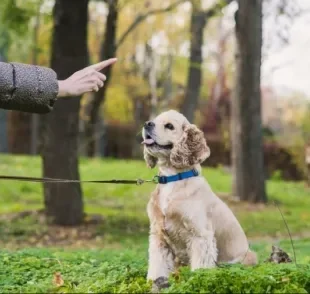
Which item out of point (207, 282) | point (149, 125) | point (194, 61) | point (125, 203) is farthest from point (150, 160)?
point (194, 61)

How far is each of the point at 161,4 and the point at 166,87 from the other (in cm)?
1539

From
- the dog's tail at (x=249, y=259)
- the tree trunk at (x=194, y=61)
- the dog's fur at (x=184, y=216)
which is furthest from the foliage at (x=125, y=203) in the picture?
the dog's fur at (x=184, y=216)

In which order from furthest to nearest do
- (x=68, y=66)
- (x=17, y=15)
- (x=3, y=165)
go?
(x=3, y=165)
(x=17, y=15)
(x=68, y=66)

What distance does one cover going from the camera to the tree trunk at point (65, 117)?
1382 cm

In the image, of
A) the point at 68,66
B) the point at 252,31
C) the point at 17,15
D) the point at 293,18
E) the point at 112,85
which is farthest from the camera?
the point at 112,85

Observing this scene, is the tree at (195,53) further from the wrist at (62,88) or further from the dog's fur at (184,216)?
the wrist at (62,88)

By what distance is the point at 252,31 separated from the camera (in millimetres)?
17609

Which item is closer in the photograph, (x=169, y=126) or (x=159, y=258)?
(x=159, y=258)

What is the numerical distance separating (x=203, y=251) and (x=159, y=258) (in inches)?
14.2

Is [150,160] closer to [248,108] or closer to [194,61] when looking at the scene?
[248,108]

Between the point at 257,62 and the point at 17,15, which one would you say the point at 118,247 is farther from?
the point at 257,62

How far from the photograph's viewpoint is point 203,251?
17.6ft

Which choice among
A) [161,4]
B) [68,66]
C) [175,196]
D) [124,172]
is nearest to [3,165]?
[124,172]

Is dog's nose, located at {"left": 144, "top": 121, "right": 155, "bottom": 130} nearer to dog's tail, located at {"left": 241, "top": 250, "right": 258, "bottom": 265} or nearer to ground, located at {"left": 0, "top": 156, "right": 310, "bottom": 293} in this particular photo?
ground, located at {"left": 0, "top": 156, "right": 310, "bottom": 293}
